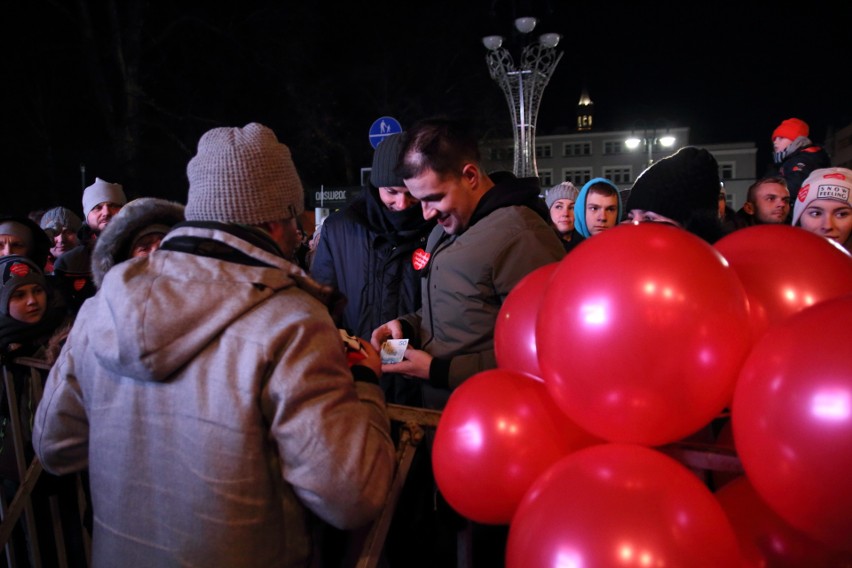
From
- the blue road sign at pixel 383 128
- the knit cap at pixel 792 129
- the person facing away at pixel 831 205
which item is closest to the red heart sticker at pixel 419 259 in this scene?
the person facing away at pixel 831 205

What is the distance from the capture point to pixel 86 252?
4855 millimetres

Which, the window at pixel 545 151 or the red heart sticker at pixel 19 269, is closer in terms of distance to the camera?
the red heart sticker at pixel 19 269

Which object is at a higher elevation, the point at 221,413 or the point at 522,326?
the point at 522,326

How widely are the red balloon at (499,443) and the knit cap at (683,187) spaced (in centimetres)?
102

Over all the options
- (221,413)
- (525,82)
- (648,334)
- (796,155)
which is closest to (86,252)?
(221,413)

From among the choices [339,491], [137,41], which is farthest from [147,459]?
[137,41]

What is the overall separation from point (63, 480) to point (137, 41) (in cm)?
1705

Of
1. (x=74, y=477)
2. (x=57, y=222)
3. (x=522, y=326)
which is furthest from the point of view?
(x=57, y=222)

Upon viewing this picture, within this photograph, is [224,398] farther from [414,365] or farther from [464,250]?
[464,250]

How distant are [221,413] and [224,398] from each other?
0.04 meters

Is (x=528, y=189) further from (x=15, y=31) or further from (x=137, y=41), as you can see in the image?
(x=15, y=31)

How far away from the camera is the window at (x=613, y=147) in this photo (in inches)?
2494

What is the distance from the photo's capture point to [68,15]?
1634 cm

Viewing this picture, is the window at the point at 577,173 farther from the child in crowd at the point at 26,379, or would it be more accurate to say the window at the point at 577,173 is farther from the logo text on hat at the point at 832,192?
the child in crowd at the point at 26,379
